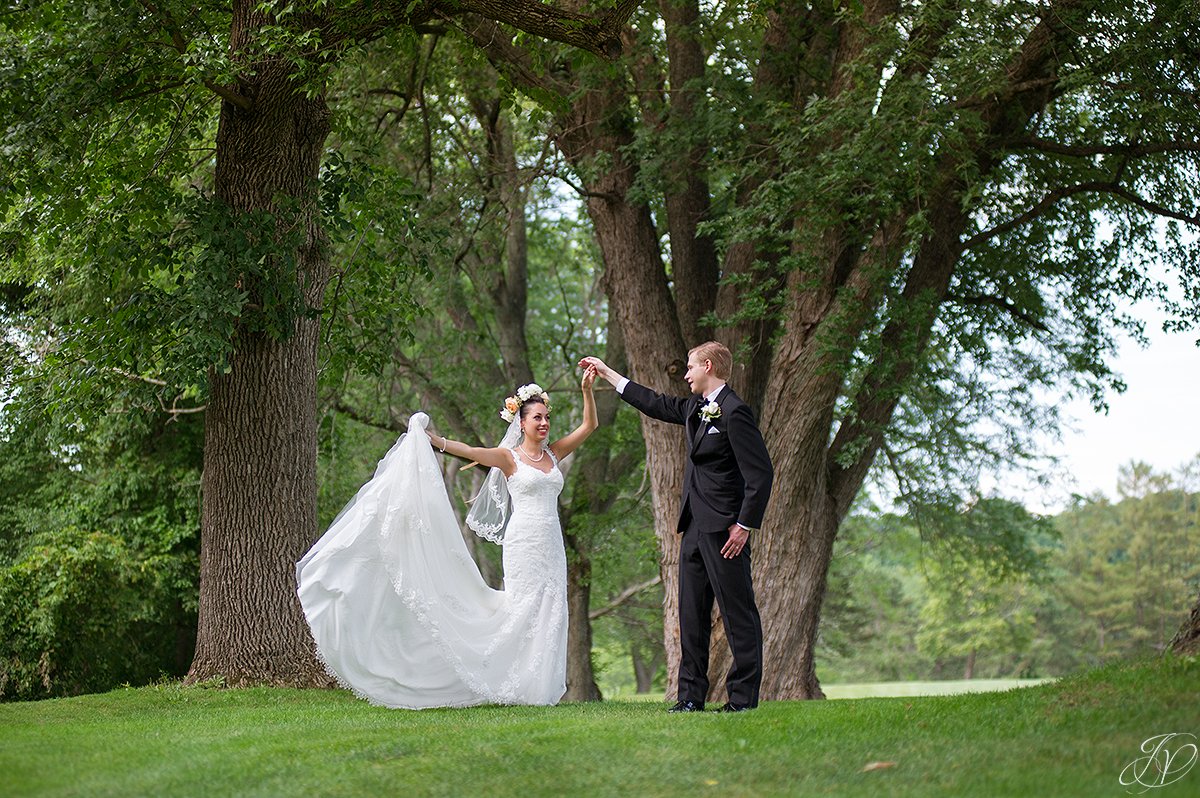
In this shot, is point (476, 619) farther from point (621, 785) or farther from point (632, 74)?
point (632, 74)

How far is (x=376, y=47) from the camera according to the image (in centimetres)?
1443

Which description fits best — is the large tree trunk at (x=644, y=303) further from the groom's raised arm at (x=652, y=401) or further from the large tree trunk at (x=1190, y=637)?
the large tree trunk at (x=1190, y=637)

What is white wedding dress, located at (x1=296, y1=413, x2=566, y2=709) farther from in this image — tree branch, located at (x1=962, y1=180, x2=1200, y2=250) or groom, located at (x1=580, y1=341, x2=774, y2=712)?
tree branch, located at (x1=962, y1=180, x2=1200, y2=250)

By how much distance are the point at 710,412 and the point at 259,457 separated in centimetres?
460

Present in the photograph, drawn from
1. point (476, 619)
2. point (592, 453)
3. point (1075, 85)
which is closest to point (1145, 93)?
point (1075, 85)

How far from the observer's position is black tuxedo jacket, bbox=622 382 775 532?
7.55 m

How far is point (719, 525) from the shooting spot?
7.77 metres

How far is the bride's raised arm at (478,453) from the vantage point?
8.81 m

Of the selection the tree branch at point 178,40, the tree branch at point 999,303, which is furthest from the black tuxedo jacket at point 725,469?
the tree branch at point 999,303

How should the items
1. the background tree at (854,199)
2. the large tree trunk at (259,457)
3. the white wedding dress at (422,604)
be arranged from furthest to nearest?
the background tree at (854,199) < the large tree trunk at (259,457) < the white wedding dress at (422,604)

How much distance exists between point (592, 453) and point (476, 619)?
12835 mm

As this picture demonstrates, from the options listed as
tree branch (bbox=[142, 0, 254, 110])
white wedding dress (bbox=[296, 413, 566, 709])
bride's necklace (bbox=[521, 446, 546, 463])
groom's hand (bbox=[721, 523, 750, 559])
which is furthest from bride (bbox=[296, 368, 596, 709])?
tree branch (bbox=[142, 0, 254, 110])

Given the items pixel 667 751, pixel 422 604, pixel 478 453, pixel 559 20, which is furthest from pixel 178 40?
pixel 667 751
